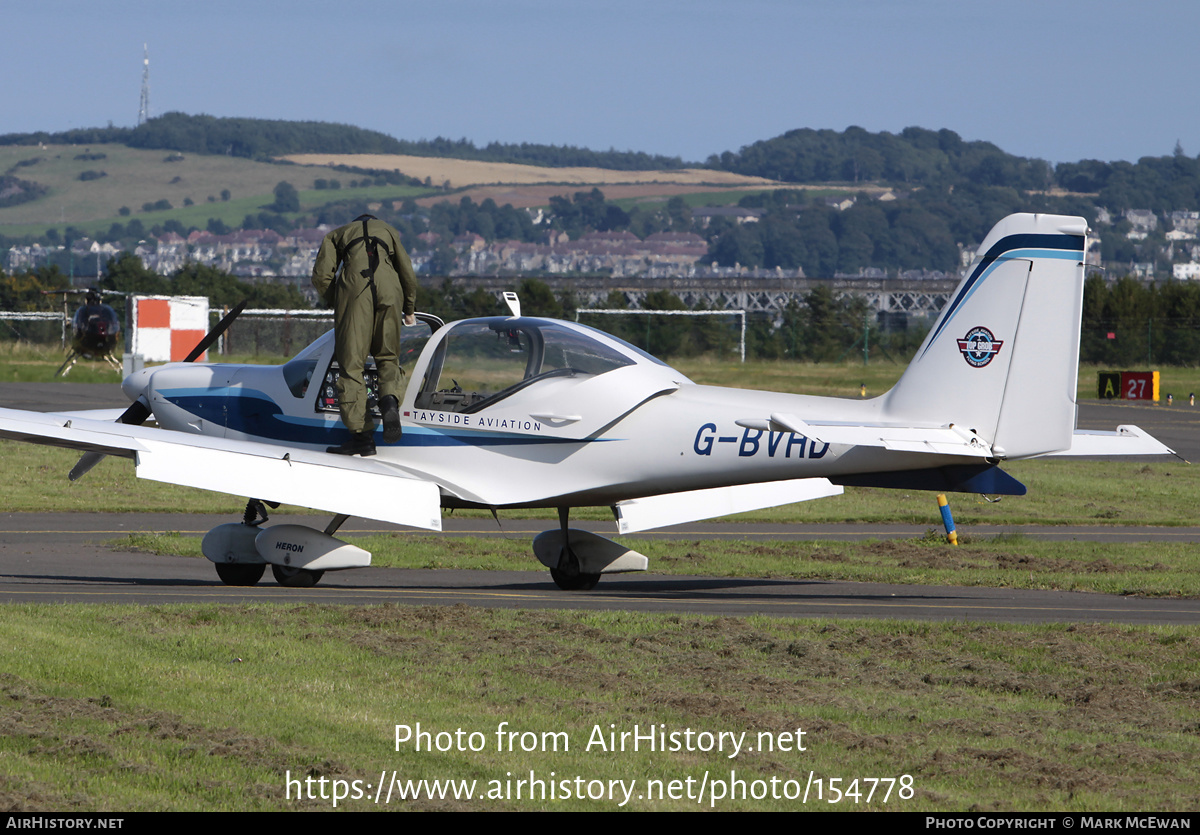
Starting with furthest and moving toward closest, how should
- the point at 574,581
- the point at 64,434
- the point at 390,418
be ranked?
the point at 574,581
the point at 390,418
the point at 64,434

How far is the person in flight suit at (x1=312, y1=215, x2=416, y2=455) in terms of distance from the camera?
11.7 m

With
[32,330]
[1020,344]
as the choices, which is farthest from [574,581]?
[32,330]

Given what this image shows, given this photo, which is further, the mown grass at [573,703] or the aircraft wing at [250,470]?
the aircraft wing at [250,470]

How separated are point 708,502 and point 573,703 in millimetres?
5252

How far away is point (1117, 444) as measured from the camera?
38.4ft

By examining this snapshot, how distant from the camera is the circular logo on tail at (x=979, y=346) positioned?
11.0 metres

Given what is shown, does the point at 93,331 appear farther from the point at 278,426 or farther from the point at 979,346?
the point at 979,346

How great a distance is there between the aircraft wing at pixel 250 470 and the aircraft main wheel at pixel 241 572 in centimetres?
123

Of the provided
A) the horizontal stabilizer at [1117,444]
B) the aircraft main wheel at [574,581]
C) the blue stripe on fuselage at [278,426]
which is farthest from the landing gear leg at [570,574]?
the horizontal stabilizer at [1117,444]

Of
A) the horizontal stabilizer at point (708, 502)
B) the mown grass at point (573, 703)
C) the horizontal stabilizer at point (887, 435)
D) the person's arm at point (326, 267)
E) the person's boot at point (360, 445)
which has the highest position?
the person's arm at point (326, 267)

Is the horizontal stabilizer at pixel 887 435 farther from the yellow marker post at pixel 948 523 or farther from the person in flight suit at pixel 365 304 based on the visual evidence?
the yellow marker post at pixel 948 523
